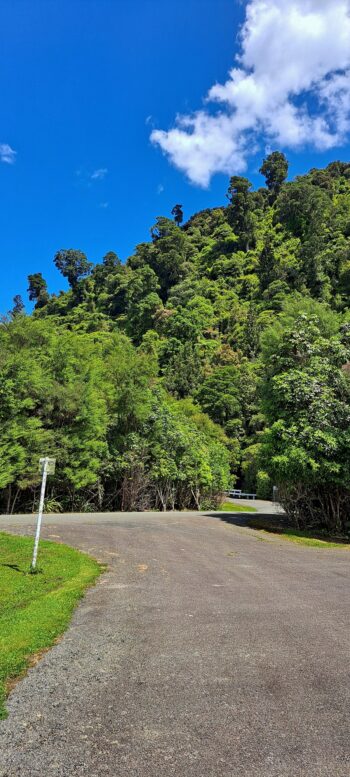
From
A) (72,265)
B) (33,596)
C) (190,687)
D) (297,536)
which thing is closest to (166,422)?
(297,536)

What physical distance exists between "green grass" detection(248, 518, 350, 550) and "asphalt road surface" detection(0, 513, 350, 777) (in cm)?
733

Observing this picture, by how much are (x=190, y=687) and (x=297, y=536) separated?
14126mm

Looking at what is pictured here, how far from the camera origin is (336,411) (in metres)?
17.3

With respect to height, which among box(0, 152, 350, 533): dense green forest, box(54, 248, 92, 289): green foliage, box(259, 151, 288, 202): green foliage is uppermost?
box(259, 151, 288, 202): green foliage

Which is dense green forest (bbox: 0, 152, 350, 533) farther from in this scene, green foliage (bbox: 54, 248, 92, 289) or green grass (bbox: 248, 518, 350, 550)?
green foliage (bbox: 54, 248, 92, 289)

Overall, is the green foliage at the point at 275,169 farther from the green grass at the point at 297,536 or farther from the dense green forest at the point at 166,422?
the green grass at the point at 297,536

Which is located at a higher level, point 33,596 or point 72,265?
point 72,265

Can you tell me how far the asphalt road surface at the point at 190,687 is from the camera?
10.2ft

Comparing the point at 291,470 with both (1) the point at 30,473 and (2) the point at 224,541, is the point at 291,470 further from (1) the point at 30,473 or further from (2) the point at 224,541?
(1) the point at 30,473

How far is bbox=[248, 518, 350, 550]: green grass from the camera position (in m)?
15.6

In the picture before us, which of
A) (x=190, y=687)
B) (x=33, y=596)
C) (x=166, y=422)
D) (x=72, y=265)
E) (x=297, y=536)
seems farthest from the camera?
(x=72, y=265)

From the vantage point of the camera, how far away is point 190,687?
4180 millimetres

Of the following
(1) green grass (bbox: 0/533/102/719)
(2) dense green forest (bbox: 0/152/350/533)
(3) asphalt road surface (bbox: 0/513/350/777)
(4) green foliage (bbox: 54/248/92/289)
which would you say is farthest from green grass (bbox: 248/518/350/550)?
(4) green foliage (bbox: 54/248/92/289)

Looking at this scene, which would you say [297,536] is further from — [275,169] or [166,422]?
[275,169]
